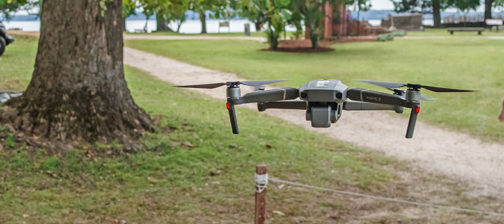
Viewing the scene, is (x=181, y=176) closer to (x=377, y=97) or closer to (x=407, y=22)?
(x=377, y=97)

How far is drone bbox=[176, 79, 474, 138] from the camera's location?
5.55 ft

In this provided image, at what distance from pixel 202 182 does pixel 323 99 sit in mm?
9500

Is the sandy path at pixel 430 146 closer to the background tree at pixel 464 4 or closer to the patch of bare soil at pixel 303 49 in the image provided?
the patch of bare soil at pixel 303 49

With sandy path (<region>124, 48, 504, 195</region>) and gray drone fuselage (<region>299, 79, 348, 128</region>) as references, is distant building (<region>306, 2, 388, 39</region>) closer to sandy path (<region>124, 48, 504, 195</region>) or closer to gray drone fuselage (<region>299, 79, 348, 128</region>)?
sandy path (<region>124, 48, 504, 195</region>)

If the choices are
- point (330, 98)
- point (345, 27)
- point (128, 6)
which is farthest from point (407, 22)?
point (330, 98)

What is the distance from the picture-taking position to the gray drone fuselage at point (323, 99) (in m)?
1.68

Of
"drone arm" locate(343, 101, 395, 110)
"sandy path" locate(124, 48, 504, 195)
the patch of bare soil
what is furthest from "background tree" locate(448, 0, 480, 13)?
"drone arm" locate(343, 101, 395, 110)

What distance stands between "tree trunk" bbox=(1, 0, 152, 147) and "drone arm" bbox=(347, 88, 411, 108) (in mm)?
9598

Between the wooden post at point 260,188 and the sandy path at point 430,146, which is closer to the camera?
the wooden post at point 260,188

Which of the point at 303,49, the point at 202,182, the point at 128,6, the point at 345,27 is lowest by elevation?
the point at 202,182

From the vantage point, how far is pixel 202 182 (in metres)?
11.0

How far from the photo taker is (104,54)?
1134 cm

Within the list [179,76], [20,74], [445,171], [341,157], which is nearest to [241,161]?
[341,157]

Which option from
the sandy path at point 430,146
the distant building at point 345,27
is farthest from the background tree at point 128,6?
the distant building at point 345,27
